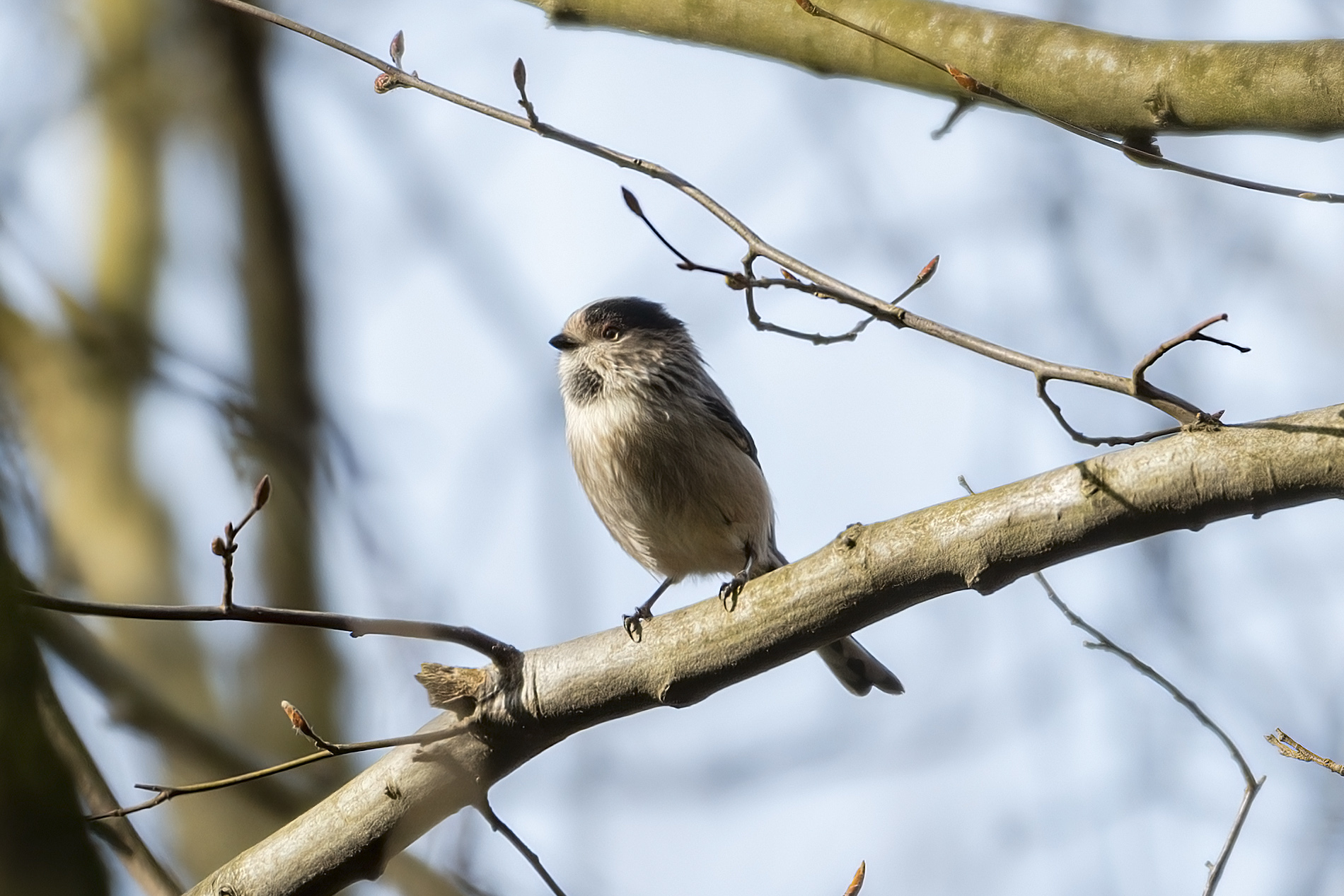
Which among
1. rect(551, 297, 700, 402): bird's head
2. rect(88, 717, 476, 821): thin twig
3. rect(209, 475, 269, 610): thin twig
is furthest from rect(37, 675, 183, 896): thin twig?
rect(551, 297, 700, 402): bird's head

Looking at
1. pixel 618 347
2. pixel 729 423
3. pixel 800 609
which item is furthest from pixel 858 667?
pixel 800 609

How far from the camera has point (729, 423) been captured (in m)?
4.88

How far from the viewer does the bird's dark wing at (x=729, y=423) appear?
482 cm

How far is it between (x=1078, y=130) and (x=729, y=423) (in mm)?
2247

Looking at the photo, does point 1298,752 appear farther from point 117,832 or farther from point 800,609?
point 117,832

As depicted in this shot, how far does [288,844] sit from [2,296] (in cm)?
343

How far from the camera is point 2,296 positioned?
5.12 metres

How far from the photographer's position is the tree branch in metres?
2.29

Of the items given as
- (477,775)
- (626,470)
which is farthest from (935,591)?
(626,470)

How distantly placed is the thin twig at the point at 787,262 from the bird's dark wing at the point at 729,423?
1.82 metres

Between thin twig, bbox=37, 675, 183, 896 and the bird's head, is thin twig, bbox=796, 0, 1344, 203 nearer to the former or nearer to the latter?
the bird's head

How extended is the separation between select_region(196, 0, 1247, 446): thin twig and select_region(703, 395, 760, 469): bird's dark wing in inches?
71.7

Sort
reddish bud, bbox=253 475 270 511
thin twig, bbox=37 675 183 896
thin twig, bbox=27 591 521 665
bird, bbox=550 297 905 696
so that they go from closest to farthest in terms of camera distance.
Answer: thin twig, bbox=27 591 521 665
reddish bud, bbox=253 475 270 511
thin twig, bbox=37 675 183 896
bird, bbox=550 297 905 696

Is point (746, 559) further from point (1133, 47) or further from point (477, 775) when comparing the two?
point (1133, 47)
